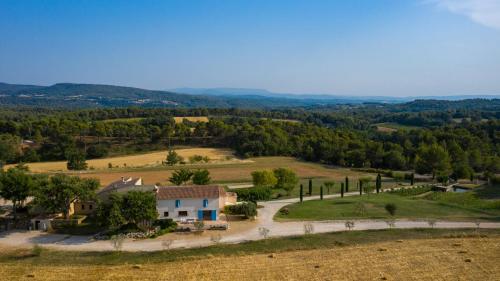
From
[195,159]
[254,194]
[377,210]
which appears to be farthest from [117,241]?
[195,159]

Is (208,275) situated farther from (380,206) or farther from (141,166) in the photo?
(141,166)

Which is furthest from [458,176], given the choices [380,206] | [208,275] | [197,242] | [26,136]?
[26,136]

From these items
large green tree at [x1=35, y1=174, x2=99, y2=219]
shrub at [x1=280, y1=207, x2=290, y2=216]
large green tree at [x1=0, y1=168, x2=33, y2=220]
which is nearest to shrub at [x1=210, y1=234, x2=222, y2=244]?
shrub at [x1=280, y1=207, x2=290, y2=216]

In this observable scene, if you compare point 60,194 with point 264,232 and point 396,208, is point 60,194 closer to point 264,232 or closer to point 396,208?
point 264,232

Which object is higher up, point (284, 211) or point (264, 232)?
point (264, 232)

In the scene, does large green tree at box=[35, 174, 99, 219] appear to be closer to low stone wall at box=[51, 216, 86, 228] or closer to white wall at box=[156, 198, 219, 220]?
low stone wall at box=[51, 216, 86, 228]
